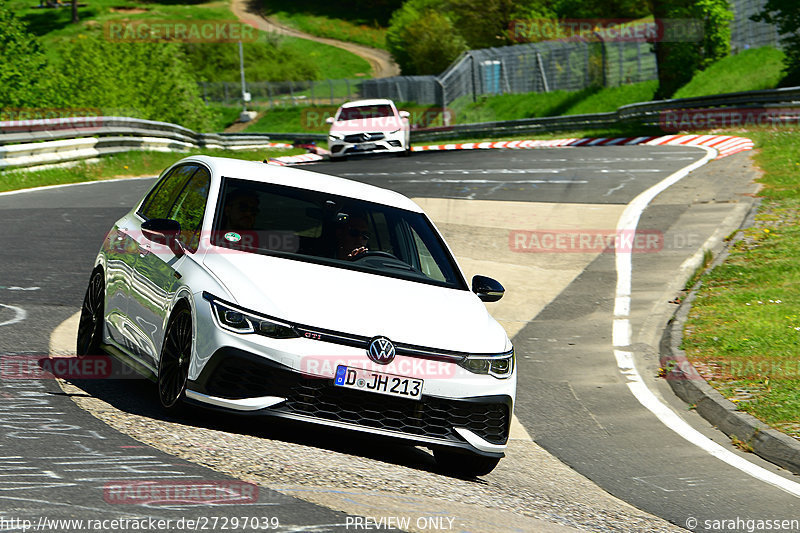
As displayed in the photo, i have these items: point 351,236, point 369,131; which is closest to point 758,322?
point 351,236

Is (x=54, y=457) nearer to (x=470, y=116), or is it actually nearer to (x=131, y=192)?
(x=131, y=192)

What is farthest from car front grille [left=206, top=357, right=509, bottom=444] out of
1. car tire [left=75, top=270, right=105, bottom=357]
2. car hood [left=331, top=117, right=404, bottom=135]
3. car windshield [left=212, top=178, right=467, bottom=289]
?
car hood [left=331, top=117, right=404, bottom=135]

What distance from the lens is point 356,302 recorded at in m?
6.29

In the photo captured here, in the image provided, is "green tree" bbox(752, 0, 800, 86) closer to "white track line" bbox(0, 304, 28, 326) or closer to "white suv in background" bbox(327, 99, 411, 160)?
"white suv in background" bbox(327, 99, 411, 160)

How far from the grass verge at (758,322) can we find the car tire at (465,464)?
106 inches

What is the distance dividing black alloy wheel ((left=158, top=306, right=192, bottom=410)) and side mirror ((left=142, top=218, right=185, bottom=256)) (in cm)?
63

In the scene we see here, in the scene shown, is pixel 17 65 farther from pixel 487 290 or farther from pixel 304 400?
pixel 304 400

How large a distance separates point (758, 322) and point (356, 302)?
6352 millimetres

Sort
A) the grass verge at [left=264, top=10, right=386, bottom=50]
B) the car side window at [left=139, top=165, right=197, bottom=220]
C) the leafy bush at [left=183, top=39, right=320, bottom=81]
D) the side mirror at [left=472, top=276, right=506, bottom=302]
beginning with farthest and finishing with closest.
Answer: the grass verge at [left=264, top=10, right=386, bottom=50], the leafy bush at [left=183, top=39, right=320, bottom=81], the car side window at [left=139, top=165, right=197, bottom=220], the side mirror at [left=472, top=276, right=506, bottom=302]

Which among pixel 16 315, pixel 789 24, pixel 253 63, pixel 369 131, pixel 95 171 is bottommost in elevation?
pixel 16 315

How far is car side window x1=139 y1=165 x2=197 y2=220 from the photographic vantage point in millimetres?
7812

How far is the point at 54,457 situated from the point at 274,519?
4.55 feet

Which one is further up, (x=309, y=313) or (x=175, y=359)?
(x=309, y=313)

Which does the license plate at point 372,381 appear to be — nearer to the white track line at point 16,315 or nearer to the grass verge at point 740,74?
the white track line at point 16,315
